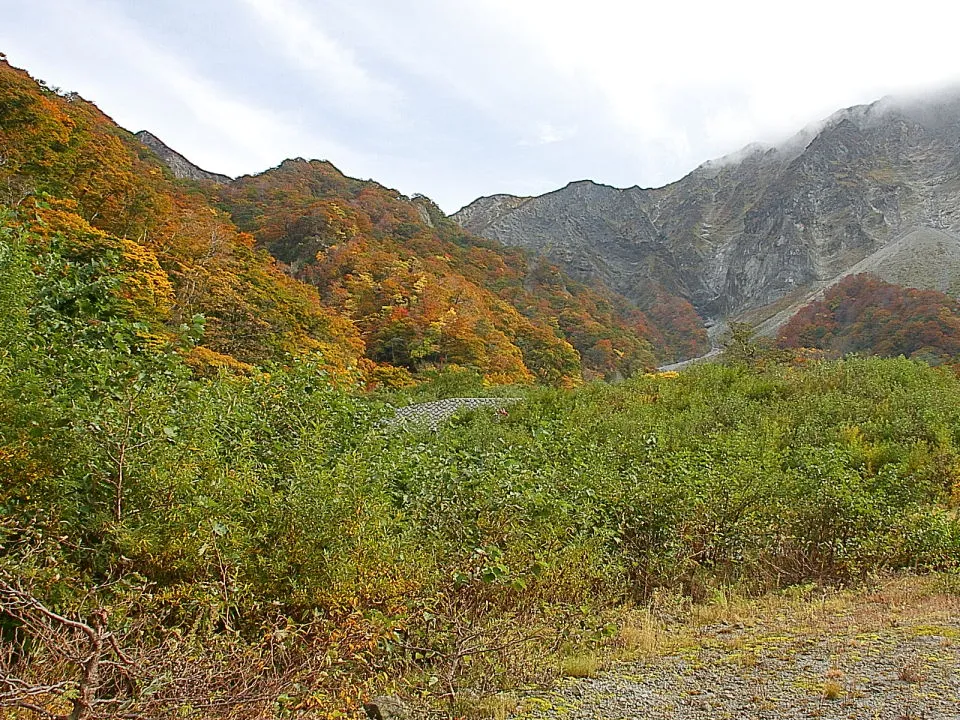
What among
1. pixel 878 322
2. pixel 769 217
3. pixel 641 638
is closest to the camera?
pixel 641 638

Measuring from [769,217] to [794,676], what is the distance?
101830mm

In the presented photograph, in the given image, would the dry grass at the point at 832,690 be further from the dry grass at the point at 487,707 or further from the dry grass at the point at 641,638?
the dry grass at the point at 487,707

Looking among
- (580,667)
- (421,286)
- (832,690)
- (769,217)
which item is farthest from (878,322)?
(769,217)

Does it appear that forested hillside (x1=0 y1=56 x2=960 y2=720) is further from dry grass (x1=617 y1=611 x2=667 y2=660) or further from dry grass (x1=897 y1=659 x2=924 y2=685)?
dry grass (x1=897 y1=659 x2=924 y2=685)

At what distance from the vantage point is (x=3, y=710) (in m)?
2.39

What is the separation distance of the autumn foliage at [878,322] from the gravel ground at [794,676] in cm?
3365

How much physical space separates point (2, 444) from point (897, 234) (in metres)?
90.7

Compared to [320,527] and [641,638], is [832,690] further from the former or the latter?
[320,527]

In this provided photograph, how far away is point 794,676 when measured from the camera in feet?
13.2

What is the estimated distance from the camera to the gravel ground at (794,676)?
361cm

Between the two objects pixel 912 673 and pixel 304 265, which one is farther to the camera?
pixel 304 265

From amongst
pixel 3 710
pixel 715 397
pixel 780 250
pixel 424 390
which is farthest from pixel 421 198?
pixel 3 710

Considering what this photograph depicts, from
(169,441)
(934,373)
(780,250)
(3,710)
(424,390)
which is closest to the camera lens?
(3,710)

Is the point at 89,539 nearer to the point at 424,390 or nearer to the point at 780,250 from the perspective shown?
the point at 424,390
